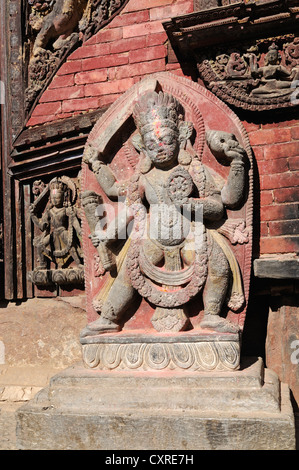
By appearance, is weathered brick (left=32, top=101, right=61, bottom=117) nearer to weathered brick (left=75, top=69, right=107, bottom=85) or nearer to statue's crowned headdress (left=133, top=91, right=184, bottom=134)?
weathered brick (left=75, top=69, right=107, bottom=85)

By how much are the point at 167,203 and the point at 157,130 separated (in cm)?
51

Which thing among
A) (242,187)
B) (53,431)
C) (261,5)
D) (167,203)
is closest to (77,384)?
(53,431)

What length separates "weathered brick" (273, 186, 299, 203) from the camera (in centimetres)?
386

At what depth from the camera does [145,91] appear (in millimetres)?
3945

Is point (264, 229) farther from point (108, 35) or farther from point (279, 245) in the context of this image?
point (108, 35)

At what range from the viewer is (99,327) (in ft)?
12.1

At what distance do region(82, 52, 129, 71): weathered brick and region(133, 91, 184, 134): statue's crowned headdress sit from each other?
96cm

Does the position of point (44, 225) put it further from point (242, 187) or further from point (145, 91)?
point (242, 187)

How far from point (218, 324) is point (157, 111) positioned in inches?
60.1

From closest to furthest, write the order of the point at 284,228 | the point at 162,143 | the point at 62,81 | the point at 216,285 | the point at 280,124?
the point at 216,285
the point at 162,143
the point at 284,228
the point at 280,124
the point at 62,81

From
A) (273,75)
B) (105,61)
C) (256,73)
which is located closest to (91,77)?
(105,61)

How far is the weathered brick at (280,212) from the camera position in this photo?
3848 mm

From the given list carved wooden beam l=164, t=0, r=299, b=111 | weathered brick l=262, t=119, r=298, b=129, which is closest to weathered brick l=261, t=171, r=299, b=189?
weathered brick l=262, t=119, r=298, b=129

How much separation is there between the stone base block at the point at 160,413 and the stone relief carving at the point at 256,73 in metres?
1.95
